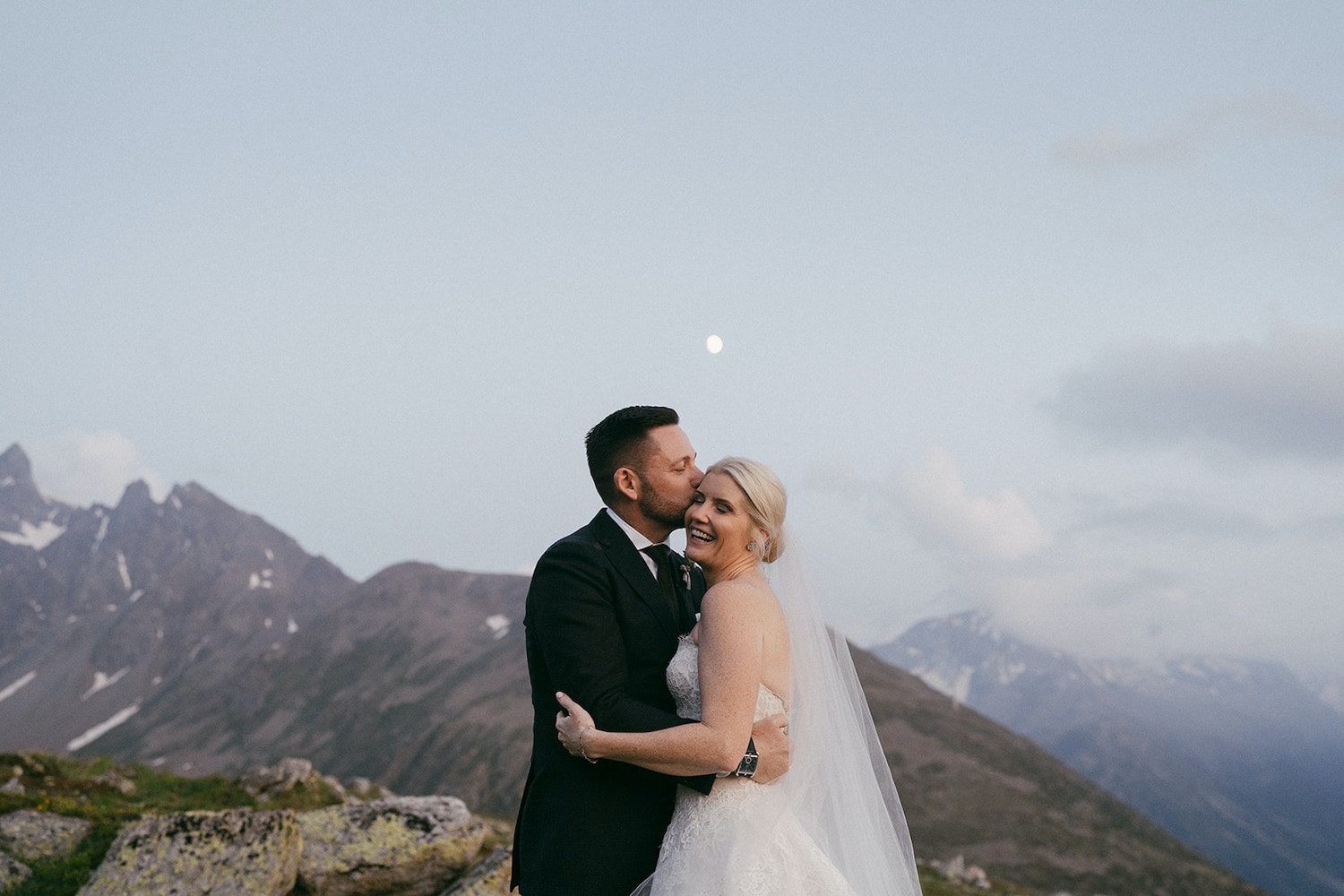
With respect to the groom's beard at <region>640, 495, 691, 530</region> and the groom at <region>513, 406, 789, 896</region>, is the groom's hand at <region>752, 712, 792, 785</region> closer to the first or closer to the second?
the groom at <region>513, 406, 789, 896</region>

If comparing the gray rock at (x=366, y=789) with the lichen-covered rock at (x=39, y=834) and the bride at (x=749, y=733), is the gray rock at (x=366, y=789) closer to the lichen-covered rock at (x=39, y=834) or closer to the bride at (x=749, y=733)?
the lichen-covered rock at (x=39, y=834)

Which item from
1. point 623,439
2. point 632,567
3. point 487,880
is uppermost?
point 623,439

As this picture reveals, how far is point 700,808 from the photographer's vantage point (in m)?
5.52

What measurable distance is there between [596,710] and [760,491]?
5.83ft

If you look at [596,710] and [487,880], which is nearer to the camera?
[596,710]

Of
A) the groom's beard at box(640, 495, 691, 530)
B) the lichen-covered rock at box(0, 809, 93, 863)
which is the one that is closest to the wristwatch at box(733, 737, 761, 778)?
the groom's beard at box(640, 495, 691, 530)

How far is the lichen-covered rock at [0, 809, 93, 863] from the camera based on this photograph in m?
11.3

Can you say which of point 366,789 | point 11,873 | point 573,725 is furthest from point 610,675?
point 366,789

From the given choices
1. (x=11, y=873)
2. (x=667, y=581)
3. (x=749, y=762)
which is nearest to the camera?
(x=749, y=762)

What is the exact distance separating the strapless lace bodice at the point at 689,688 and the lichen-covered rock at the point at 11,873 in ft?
31.9

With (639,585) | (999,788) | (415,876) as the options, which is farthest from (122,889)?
(999,788)

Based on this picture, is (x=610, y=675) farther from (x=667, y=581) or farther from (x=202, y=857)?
(x=202, y=857)

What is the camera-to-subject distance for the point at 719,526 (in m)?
5.77

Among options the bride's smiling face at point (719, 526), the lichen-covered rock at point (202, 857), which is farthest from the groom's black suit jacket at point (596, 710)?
the lichen-covered rock at point (202, 857)
